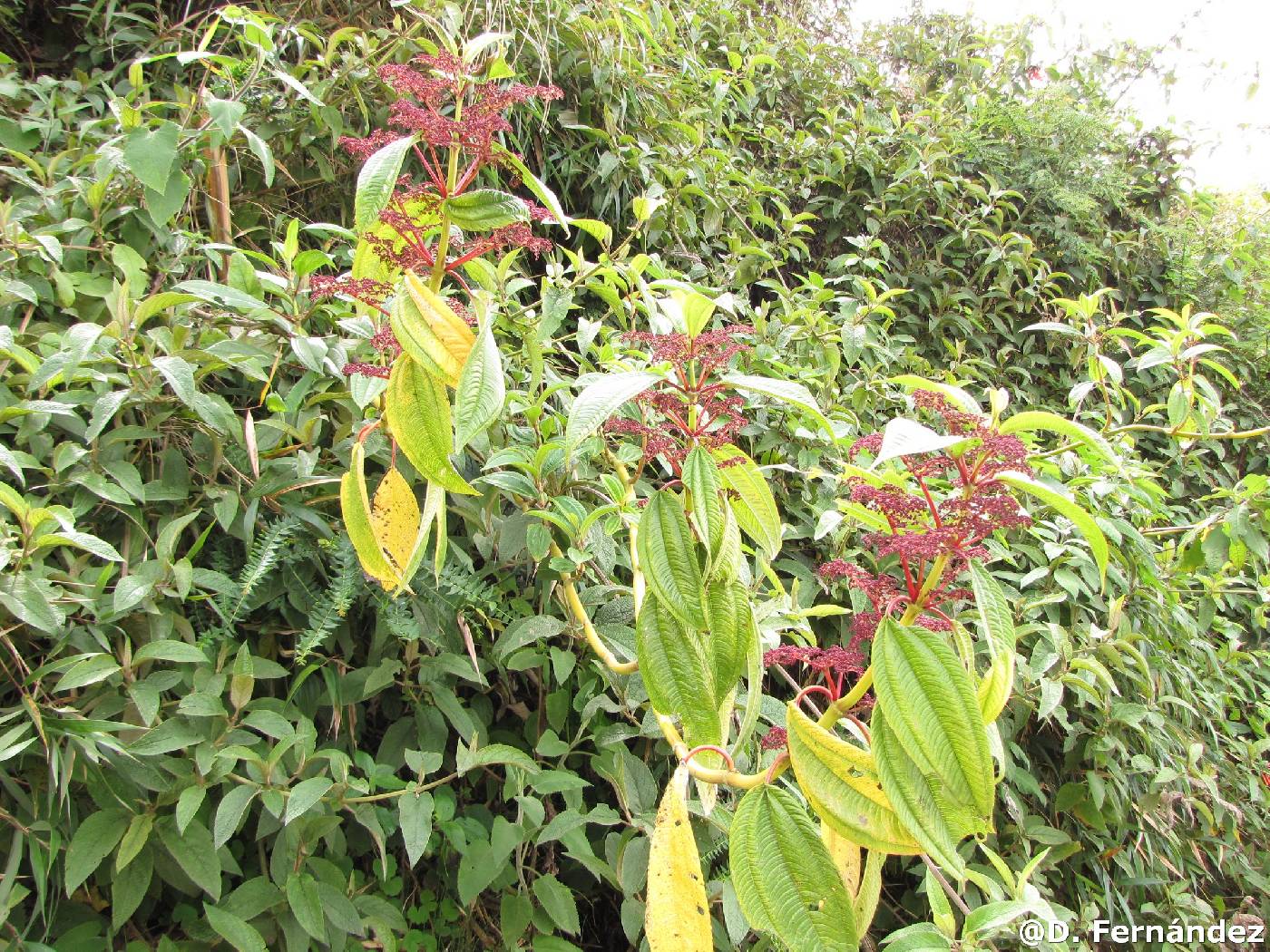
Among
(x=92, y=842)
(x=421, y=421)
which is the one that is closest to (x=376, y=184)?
(x=421, y=421)

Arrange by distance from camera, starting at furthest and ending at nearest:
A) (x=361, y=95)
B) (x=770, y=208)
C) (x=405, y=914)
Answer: (x=770, y=208) → (x=361, y=95) → (x=405, y=914)

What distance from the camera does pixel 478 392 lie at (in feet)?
1.91

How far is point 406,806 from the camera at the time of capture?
82 cm

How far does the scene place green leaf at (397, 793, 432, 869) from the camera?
78 cm

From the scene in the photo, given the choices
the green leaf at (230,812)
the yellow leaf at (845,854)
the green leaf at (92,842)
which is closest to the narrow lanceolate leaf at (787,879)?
the yellow leaf at (845,854)

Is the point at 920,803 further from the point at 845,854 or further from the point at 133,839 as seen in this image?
the point at 133,839

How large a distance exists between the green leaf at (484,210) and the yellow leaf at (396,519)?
0.24 meters

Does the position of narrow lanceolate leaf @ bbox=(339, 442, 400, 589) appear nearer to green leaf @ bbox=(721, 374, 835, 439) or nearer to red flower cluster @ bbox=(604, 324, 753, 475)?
red flower cluster @ bbox=(604, 324, 753, 475)

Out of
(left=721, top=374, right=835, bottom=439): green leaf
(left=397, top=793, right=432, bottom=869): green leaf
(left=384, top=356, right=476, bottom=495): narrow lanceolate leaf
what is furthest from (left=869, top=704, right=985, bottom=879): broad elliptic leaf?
(left=397, top=793, right=432, bottom=869): green leaf

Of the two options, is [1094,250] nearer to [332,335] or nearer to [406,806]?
[332,335]

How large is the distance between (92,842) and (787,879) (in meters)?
0.65

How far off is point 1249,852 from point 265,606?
2133mm

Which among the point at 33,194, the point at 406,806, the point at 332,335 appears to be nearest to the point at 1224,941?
the point at 406,806

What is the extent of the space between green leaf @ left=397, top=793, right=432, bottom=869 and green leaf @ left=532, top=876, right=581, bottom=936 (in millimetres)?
156
